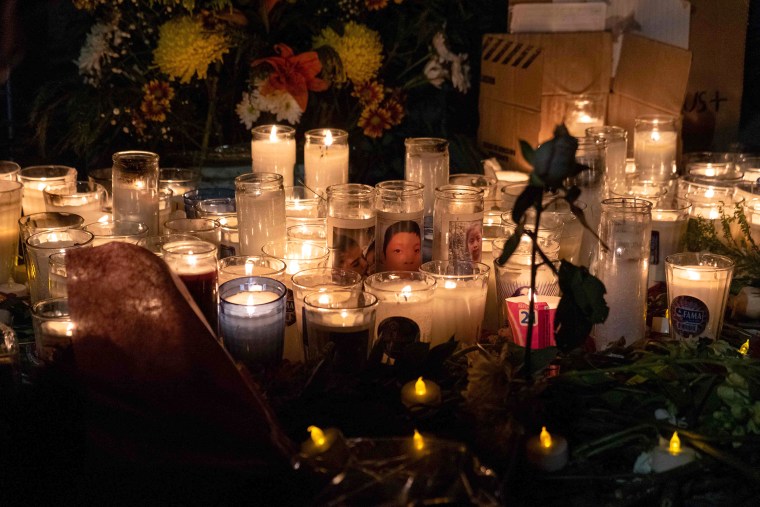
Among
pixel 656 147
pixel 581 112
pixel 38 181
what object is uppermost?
pixel 581 112

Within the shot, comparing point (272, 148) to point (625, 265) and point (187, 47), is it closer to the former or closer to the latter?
point (187, 47)

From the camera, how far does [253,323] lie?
1591mm

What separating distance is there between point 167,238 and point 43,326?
0.35m

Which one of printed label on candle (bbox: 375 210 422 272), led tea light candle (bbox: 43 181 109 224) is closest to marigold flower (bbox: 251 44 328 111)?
led tea light candle (bbox: 43 181 109 224)

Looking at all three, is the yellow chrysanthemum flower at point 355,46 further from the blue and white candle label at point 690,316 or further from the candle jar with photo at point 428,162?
the blue and white candle label at point 690,316

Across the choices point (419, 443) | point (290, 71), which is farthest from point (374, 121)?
point (419, 443)

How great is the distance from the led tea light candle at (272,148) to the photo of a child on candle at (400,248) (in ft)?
2.10

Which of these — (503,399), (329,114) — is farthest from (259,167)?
(503,399)

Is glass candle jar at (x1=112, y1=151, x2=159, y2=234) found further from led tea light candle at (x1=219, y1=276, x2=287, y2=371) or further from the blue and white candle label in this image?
the blue and white candle label

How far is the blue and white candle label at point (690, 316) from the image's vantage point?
1.84m

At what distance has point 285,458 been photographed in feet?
4.13

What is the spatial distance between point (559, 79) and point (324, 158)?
1.07 meters

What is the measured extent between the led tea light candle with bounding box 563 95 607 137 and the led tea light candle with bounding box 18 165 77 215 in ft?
5.42

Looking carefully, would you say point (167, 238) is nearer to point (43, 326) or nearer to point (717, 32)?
point (43, 326)
